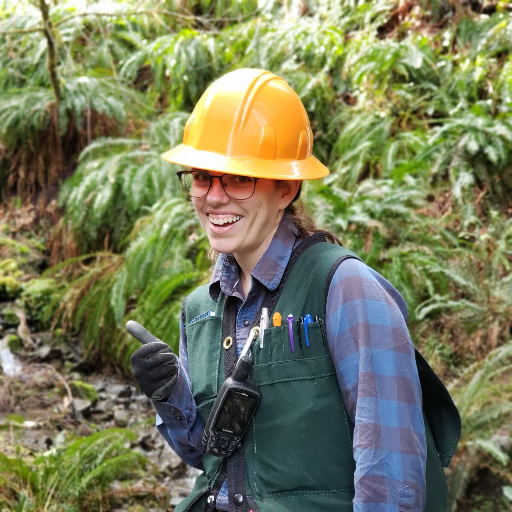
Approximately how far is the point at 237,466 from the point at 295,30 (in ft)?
23.2

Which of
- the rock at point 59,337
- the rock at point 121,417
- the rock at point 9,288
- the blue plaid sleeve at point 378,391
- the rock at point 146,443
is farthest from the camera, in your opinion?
the rock at point 9,288

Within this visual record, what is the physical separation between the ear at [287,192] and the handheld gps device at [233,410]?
0.40 m

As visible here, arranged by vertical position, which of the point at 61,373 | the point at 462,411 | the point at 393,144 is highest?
the point at 393,144

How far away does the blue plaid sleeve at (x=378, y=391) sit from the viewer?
4.22 ft

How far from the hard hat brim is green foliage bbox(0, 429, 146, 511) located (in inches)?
87.1

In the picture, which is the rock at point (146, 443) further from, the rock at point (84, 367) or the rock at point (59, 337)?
the rock at point (59, 337)

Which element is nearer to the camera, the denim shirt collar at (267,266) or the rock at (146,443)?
the denim shirt collar at (267,266)

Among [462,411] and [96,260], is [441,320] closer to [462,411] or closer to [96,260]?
[462,411]

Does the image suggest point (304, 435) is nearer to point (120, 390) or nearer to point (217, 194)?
point (217, 194)

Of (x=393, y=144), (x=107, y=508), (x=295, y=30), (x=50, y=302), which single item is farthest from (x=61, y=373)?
(x=295, y=30)

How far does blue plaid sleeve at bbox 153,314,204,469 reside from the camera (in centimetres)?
163

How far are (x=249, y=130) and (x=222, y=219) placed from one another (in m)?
0.24

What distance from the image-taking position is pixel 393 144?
230 inches

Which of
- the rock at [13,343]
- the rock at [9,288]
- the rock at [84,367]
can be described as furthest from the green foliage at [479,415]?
the rock at [9,288]
